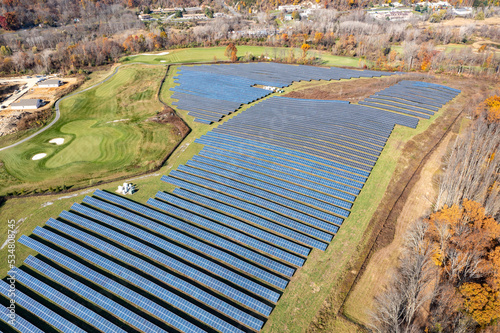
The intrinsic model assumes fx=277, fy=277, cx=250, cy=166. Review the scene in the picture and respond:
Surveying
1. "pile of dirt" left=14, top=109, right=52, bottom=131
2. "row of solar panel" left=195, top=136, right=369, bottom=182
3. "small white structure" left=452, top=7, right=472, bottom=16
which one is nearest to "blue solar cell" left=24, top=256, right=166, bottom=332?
"row of solar panel" left=195, top=136, right=369, bottom=182

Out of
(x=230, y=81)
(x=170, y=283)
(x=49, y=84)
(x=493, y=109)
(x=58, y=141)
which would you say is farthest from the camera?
(x=49, y=84)

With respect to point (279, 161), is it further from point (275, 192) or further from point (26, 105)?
point (26, 105)

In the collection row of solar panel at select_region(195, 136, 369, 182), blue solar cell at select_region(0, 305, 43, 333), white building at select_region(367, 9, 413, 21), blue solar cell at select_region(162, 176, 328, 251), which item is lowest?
blue solar cell at select_region(0, 305, 43, 333)

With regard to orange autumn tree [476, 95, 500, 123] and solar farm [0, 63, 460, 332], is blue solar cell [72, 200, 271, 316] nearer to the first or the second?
solar farm [0, 63, 460, 332]

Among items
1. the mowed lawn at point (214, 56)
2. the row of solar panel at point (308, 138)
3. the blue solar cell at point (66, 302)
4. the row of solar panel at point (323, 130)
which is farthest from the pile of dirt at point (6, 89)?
the blue solar cell at point (66, 302)

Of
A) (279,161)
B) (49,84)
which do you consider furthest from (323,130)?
(49,84)

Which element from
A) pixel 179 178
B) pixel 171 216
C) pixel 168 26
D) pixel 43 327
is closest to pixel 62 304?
pixel 43 327

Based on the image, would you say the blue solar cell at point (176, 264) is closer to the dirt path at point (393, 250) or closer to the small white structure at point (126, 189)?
the small white structure at point (126, 189)
